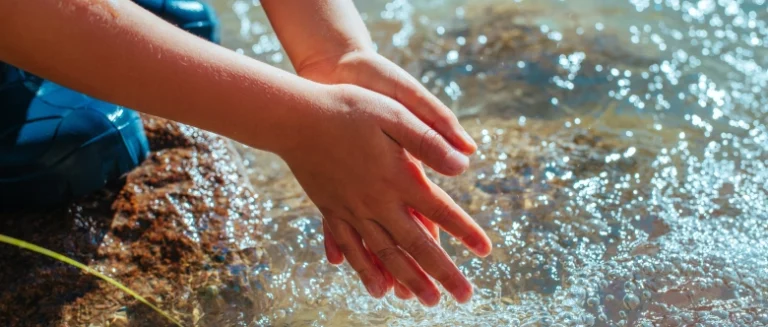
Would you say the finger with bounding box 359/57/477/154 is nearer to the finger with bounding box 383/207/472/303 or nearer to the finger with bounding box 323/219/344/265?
the finger with bounding box 383/207/472/303

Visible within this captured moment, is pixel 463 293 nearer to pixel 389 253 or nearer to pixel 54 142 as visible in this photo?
pixel 389 253

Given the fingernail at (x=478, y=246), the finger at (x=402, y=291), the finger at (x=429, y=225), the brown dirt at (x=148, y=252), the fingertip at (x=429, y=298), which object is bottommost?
the brown dirt at (x=148, y=252)

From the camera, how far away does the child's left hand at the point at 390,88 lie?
156 centimetres

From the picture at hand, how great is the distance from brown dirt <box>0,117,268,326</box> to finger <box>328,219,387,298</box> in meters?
0.44

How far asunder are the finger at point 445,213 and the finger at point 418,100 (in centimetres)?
11

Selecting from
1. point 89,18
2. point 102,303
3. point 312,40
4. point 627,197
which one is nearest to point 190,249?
point 102,303

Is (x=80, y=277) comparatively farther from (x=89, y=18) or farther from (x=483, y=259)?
(x=483, y=259)

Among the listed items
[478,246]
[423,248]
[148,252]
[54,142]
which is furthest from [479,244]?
[54,142]

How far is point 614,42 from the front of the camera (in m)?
3.18

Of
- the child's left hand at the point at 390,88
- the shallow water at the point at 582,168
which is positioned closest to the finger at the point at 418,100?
the child's left hand at the point at 390,88

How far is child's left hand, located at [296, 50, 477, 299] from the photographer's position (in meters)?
1.56

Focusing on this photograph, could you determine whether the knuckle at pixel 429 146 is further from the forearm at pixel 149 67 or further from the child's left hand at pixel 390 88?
the forearm at pixel 149 67

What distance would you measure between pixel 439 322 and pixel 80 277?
2.75 ft

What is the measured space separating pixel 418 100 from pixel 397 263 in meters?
0.34
